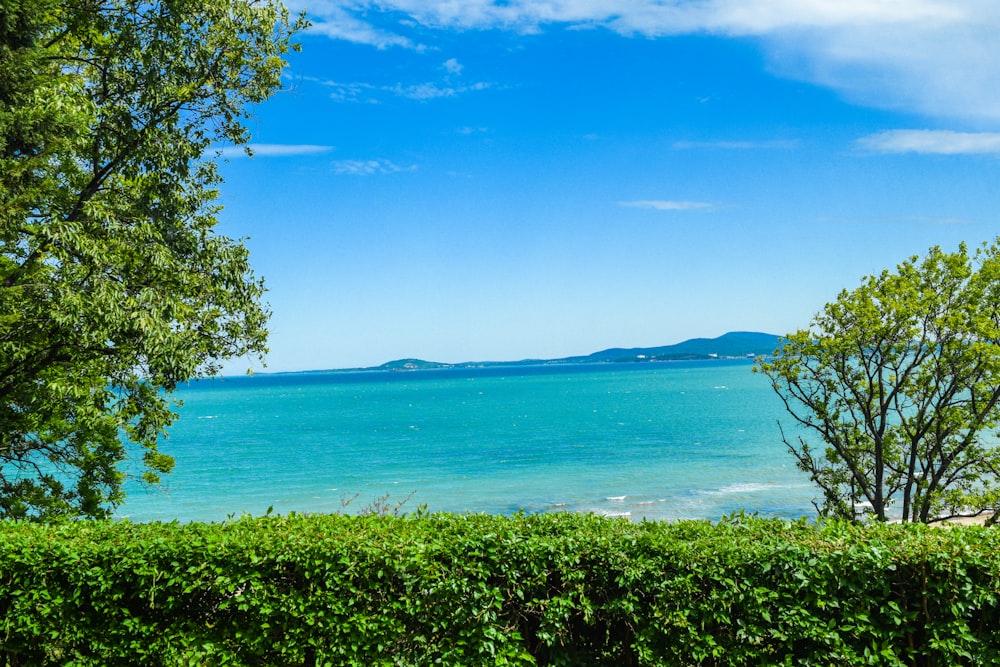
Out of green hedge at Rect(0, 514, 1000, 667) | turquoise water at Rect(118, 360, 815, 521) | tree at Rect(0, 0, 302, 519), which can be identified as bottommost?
turquoise water at Rect(118, 360, 815, 521)

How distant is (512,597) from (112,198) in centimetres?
911

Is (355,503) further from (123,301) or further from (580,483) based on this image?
(123,301)

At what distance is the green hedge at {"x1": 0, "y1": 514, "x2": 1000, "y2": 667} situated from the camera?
5910 mm

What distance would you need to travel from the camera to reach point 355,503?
117 ft

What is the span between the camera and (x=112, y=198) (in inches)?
434

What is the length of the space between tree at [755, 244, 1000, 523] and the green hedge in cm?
1029

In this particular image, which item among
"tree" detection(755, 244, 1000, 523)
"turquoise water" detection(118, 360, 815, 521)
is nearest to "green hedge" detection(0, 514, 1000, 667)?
"tree" detection(755, 244, 1000, 523)

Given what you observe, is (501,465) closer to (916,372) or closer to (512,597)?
(916,372)

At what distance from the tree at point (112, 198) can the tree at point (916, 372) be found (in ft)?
42.2

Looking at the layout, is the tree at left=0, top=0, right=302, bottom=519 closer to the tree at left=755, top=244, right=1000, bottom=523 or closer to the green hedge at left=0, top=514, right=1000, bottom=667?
the green hedge at left=0, top=514, right=1000, bottom=667

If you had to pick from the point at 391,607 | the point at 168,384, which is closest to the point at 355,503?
the point at 168,384

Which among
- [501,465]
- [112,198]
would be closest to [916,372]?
[112,198]

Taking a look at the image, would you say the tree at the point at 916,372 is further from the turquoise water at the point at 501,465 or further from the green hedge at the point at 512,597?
the turquoise water at the point at 501,465

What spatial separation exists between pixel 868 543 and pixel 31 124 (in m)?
11.3
